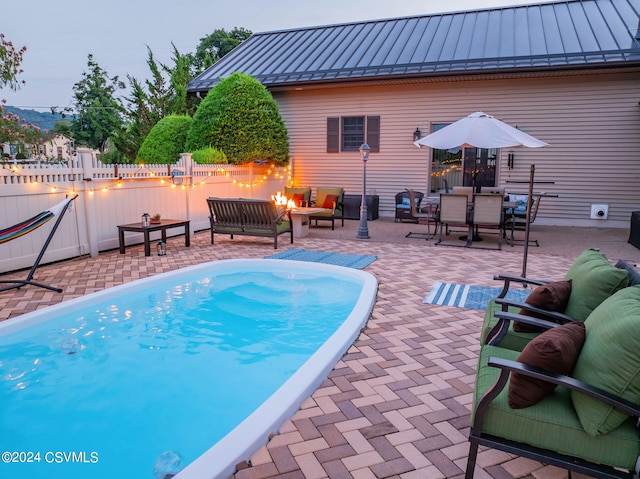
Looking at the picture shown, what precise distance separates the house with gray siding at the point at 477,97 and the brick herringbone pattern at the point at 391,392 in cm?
549

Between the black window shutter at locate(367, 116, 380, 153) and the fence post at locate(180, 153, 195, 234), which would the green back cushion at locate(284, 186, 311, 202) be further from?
the fence post at locate(180, 153, 195, 234)

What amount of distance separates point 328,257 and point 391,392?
4076mm

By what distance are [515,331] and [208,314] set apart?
3343mm

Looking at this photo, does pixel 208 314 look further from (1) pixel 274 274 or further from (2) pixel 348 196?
(2) pixel 348 196

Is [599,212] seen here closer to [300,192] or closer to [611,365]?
[300,192]

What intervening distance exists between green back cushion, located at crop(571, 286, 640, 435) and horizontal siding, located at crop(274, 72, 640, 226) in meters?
8.50

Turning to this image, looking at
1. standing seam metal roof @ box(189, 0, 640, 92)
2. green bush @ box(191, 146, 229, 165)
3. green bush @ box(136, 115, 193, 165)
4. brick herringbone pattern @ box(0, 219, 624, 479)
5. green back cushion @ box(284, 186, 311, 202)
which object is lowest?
brick herringbone pattern @ box(0, 219, 624, 479)

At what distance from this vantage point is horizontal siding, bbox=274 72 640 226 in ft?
32.2

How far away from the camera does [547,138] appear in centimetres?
1034

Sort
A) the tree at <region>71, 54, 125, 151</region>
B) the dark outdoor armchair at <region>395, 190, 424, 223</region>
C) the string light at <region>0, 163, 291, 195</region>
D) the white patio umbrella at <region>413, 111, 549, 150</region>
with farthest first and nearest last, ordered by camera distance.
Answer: the tree at <region>71, 54, 125, 151</region> → the dark outdoor armchair at <region>395, 190, 424, 223</region> → the white patio umbrella at <region>413, 111, 549, 150</region> → the string light at <region>0, 163, 291, 195</region>

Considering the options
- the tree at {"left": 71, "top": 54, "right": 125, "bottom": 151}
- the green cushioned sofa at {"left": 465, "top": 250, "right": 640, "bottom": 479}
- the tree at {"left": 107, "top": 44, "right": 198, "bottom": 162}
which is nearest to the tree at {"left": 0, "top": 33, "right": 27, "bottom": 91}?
the green cushioned sofa at {"left": 465, "top": 250, "right": 640, "bottom": 479}

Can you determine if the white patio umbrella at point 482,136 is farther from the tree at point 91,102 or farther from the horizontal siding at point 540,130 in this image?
the tree at point 91,102

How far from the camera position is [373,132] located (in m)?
11.9

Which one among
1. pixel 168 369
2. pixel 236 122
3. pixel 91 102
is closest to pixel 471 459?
pixel 168 369
